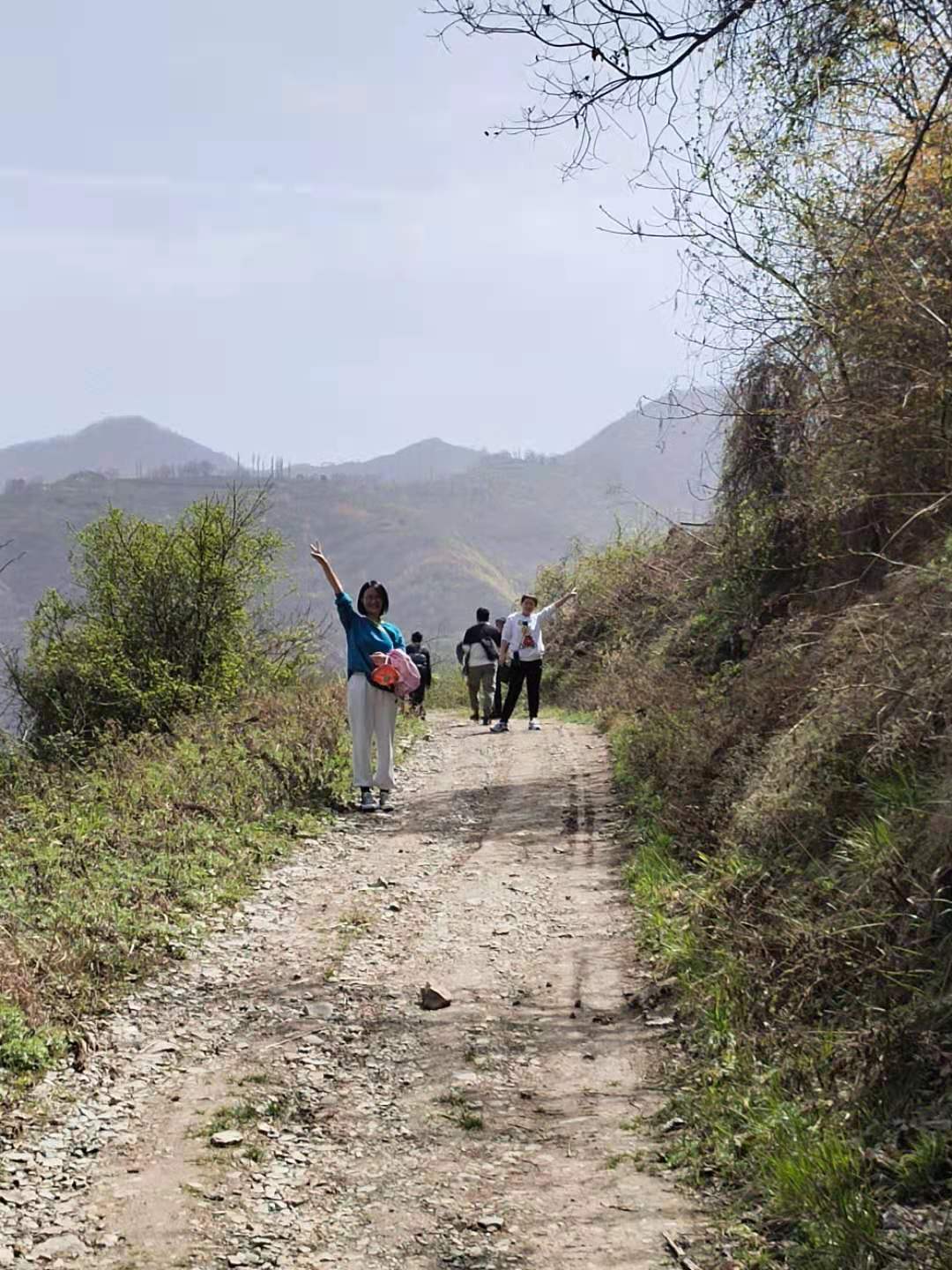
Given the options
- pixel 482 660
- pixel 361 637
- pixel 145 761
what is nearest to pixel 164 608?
pixel 482 660

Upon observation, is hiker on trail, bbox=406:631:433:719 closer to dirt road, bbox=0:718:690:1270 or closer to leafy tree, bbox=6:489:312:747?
leafy tree, bbox=6:489:312:747

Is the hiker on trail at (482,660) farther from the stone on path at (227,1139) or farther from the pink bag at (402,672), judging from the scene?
the stone on path at (227,1139)

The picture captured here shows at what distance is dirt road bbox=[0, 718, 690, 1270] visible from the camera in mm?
3895

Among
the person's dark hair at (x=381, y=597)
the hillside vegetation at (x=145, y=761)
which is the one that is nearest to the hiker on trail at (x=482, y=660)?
the hillside vegetation at (x=145, y=761)

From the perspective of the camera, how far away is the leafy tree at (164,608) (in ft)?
68.2

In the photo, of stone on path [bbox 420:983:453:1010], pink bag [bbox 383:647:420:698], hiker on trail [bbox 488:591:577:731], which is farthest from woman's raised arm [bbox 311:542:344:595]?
hiker on trail [bbox 488:591:577:731]

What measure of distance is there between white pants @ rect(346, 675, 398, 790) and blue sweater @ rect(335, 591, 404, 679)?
0.46 ft

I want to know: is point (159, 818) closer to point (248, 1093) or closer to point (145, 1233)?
point (248, 1093)

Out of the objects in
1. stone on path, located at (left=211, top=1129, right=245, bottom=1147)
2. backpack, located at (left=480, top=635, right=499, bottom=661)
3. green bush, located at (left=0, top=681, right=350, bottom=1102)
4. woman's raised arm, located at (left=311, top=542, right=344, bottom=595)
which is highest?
woman's raised arm, located at (left=311, top=542, right=344, bottom=595)

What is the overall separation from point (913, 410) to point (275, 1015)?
6332 mm

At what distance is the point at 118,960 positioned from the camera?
6.47m

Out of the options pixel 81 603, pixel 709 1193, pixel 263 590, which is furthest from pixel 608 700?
pixel 709 1193

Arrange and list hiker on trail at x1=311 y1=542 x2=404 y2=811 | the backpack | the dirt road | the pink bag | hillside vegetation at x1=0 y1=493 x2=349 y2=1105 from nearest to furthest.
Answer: the dirt road
hillside vegetation at x1=0 y1=493 x2=349 y2=1105
the pink bag
hiker on trail at x1=311 y1=542 x2=404 y2=811
the backpack

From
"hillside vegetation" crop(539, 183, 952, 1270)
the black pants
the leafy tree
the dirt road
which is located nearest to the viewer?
the dirt road
